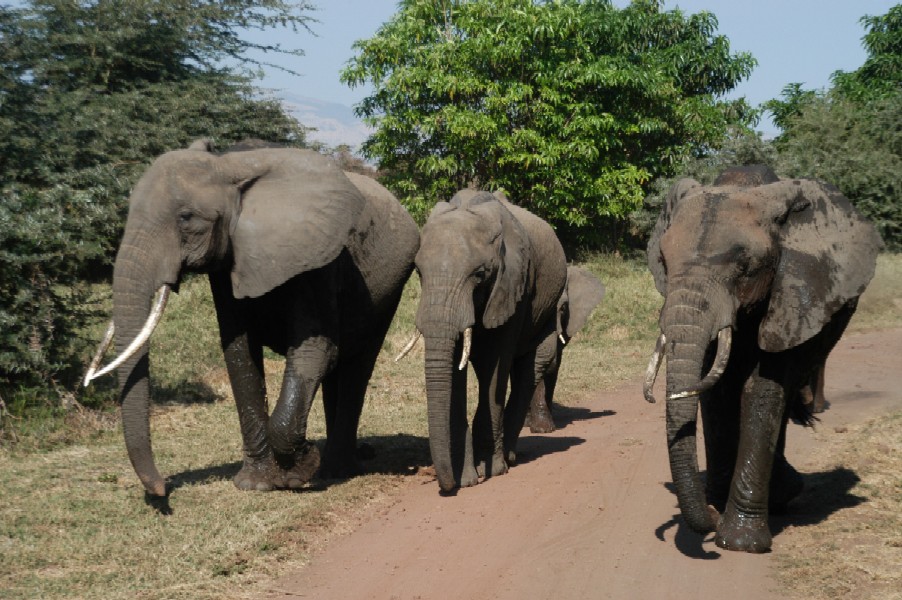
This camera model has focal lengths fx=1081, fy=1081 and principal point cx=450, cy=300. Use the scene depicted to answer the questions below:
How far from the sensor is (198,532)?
6.58m

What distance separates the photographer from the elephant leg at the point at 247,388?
764 centimetres

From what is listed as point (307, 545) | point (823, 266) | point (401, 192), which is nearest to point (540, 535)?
point (307, 545)

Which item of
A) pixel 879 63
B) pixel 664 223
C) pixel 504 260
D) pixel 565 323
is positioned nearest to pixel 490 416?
pixel 504 260

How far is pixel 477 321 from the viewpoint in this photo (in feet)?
26.7

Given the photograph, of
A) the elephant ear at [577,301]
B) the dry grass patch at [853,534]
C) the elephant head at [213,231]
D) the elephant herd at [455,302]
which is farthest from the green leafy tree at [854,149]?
the elephant head at [213,231]

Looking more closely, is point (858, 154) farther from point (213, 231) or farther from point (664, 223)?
point (213, 231)

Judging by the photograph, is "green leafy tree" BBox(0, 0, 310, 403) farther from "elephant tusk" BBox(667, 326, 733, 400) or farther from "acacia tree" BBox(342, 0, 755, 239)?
"elephant tusk" BBox(667, 326, 733, 400)

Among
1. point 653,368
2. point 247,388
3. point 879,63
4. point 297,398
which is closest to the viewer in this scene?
point 653,368

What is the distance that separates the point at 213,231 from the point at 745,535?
3807mm

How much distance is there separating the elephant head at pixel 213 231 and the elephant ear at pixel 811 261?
293 cm

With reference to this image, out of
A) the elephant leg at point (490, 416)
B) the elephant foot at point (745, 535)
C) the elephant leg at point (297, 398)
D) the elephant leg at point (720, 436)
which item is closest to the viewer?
the elephant foot at point (745, 535)

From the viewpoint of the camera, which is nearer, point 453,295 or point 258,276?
point 258,276

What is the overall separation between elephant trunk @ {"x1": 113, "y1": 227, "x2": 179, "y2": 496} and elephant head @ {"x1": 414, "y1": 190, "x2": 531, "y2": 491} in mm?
1877

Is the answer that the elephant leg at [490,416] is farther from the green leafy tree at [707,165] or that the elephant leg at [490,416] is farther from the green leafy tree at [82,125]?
the green leafy tree at [707,165]
